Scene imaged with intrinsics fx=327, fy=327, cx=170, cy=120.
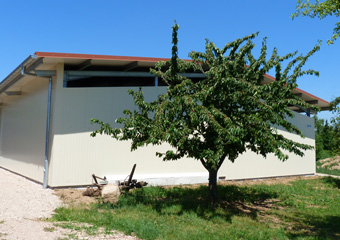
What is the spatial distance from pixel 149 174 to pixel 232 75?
5.70 meters

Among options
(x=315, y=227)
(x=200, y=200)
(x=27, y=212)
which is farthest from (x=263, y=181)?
(x=27, y=212)

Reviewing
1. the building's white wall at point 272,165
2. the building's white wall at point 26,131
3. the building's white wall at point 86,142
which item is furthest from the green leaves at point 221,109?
the building's white wall at point 272,165

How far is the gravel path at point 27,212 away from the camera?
5.94m

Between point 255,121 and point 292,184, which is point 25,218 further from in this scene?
point 292,184

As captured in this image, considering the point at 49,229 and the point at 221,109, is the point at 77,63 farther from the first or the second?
the point at 49,229

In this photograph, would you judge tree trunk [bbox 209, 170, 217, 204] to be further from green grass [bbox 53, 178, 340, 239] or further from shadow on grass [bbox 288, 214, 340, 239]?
shadow on grass [bbox 288, 214, 340, 239]

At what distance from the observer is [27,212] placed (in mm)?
7961

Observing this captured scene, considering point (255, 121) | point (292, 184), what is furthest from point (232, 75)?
point (292, 184)

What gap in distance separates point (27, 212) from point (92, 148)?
12.1 feet

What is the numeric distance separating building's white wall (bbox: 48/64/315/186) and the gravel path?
104 cm

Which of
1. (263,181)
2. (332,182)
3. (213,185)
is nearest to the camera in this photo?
(213,185)

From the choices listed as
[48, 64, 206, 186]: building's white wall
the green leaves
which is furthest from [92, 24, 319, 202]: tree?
[48, 64, 206, 186]: building's white wall

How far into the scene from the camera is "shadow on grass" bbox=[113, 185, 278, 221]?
28.3ft

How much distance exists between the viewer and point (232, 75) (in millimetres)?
8281
